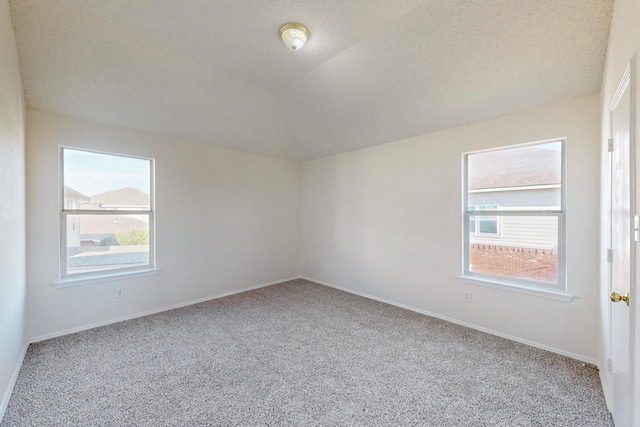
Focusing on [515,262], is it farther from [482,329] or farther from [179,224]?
[179,224]

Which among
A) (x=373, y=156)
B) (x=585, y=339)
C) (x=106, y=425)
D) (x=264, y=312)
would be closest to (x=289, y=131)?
(x=373, y=156)

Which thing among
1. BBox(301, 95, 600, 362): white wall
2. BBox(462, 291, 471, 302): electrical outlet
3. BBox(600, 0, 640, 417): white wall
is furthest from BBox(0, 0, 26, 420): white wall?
BBox(462, 291, 471, 302): electrical outlet

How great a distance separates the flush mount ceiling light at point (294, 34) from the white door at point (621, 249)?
2053 millimetres

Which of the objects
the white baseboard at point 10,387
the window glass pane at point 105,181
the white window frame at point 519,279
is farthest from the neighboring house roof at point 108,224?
the white window frame at point 519,279

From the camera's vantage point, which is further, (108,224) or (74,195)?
(108,224)

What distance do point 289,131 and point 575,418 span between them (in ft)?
14.0

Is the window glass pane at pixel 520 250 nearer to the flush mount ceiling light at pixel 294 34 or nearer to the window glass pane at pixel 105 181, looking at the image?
the flush mount ceiling light at pixel 294 34

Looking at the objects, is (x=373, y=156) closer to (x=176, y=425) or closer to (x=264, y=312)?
(x=264, y=312)

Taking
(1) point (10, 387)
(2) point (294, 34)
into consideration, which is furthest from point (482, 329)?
(1) point (10, 387)

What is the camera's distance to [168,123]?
3.41 meters

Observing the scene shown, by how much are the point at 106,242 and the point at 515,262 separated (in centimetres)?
473

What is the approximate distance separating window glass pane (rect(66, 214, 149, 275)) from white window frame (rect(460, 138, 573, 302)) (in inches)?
160

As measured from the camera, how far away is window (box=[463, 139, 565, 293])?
2.59 metres

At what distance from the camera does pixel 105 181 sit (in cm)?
324
